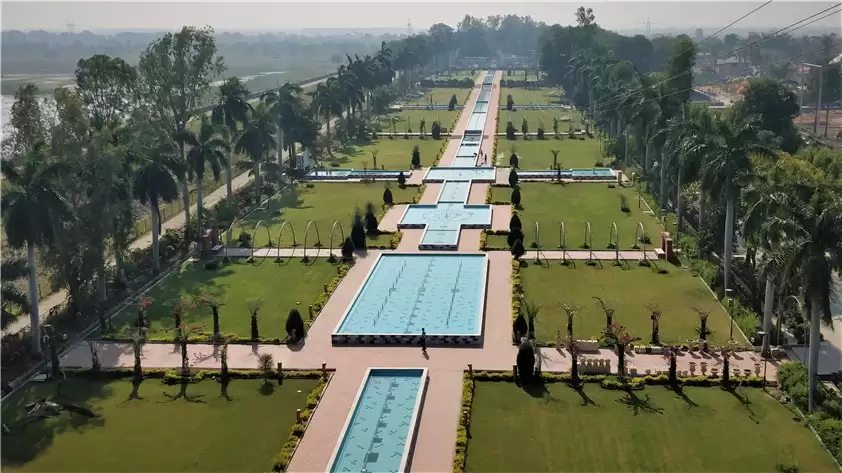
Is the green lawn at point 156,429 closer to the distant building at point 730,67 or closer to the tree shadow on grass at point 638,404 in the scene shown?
the tree shadow on grass at point 638,404

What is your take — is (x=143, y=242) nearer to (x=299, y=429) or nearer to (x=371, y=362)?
(x=371, y=362)

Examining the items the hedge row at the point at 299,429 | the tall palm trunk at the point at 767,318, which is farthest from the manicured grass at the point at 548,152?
the hedge row at the point at 299,429

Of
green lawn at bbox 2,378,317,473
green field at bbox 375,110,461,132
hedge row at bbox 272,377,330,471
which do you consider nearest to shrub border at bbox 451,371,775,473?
hedge row at bbox 272,377,330,471

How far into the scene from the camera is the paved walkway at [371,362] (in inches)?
848

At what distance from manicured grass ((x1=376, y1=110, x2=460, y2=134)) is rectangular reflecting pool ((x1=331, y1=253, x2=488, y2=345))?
145 feet

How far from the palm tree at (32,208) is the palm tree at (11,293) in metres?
0.39

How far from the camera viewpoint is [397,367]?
86.0 ft

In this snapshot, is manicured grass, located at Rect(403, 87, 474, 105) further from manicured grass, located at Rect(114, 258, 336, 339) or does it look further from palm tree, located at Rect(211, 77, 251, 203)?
manicured grass, located at Rect(114, 258, 336, 339)

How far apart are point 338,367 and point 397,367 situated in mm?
1882

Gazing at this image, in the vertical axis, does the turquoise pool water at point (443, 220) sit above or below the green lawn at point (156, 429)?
above

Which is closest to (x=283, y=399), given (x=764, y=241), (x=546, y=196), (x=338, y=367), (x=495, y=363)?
(x=338, y=367)

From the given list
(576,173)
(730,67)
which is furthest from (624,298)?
(730,67)

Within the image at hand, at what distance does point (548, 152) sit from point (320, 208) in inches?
1005

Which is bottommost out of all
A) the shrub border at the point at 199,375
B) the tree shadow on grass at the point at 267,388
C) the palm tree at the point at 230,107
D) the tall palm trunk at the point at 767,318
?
the tree shadow on grass at the point at 267,388
